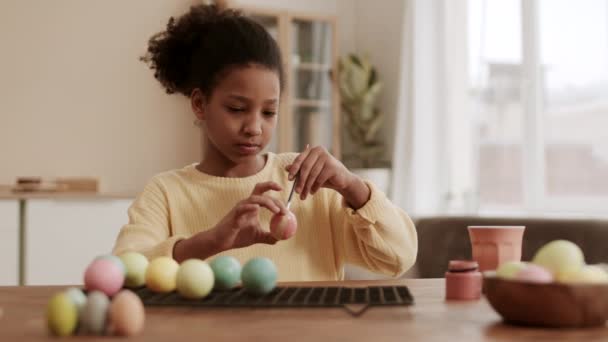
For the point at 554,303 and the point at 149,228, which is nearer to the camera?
the point at 554,303

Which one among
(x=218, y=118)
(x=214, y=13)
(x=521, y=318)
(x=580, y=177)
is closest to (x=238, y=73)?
(x=218, y=118)

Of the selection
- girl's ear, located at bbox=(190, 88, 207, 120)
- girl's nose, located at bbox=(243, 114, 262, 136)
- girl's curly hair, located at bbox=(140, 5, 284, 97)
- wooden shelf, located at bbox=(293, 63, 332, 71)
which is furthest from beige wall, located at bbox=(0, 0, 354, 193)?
girl's nose, located at bbox=(243, 114, 262, 136)

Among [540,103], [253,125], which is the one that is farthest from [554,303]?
[540,103]

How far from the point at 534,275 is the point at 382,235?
2.12ft

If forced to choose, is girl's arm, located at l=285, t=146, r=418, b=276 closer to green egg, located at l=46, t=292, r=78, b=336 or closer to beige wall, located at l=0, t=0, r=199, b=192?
green egg, located at l=46, t=292, r=78, b=336

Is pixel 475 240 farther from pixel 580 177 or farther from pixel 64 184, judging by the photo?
pixel 64 184

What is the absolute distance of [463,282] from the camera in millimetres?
1017

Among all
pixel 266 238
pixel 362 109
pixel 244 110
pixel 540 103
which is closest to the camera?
pixel 266 238

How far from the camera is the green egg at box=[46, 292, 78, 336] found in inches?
29.1

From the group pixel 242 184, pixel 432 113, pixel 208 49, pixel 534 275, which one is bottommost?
pixel 534 275

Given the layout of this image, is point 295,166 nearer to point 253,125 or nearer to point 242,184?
point 253,125

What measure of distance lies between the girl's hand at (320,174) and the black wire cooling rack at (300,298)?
0.81 feet

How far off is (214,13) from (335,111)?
2.47m

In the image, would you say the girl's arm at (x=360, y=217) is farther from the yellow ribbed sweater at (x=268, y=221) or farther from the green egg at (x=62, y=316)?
the green egg at (x=62, y=316)
